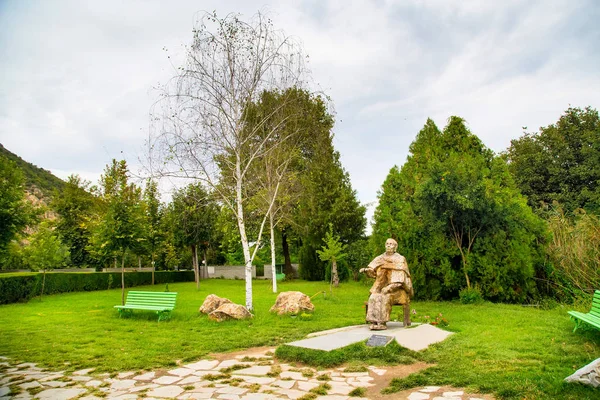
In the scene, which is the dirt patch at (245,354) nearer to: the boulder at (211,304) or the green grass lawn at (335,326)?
the green grass lawn at (335,326)

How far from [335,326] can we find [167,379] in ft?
14.9

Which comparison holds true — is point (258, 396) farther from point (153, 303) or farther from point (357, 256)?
point (357, 256)

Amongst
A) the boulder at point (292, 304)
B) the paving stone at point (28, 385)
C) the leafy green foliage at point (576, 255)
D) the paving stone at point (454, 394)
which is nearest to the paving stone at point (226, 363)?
the paving stone at point (28, 385)

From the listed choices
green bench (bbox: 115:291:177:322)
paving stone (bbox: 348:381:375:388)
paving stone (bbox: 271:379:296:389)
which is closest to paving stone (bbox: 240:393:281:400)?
paving stone (bbox: 271:379:296:389)

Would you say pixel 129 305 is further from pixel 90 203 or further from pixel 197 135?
pixel 90 203

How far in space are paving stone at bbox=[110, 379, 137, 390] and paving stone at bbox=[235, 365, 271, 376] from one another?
134 centimetres

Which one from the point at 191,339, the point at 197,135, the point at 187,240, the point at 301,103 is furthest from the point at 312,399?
the point at 187,240

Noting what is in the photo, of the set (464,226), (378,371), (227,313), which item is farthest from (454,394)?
(464,226)

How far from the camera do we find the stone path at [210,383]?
4469 mm

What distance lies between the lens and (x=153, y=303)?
35.6ft

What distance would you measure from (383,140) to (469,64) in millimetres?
4443

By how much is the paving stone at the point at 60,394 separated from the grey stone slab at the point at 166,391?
84 cm

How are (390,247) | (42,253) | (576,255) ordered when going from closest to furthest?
(390,247), (576,255), (42,253)

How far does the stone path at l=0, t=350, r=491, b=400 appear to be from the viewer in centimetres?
447
